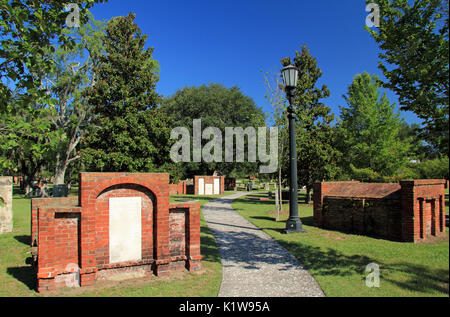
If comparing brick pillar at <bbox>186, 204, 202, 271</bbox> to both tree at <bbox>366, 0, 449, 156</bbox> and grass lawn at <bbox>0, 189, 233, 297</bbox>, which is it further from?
tree at <bbox>366, 0, 449, 156</bbox>

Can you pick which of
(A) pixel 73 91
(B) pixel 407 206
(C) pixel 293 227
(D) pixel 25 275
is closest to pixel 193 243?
(D) pixel 25 275

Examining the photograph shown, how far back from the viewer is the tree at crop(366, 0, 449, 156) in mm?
2424

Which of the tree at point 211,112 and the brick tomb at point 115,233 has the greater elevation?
the tree at point 211,112

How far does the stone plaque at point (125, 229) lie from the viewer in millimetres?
6004

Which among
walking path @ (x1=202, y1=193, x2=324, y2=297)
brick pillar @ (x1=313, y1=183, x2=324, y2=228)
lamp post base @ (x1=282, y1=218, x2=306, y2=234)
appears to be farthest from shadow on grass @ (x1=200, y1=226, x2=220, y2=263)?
brick pillar @ (x1=313, y1=183, x2=324, y2=228)

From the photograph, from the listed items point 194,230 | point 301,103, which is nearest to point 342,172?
point 301,103

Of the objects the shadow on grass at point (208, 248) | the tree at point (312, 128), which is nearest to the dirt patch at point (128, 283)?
the shadow on grass at point (208, 248)

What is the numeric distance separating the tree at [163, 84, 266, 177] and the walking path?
31.3m

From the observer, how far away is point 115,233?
602 cm

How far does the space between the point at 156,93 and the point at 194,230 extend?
68.5ft

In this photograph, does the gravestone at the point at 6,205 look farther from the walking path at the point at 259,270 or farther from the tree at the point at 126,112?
the tree at the point at 126,112

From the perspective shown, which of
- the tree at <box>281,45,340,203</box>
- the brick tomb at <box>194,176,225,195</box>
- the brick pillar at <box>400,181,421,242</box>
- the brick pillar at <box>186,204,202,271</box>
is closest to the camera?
the brick pillar at <box>186,204,202,271</box>

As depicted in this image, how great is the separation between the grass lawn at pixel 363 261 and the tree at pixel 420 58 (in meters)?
0.85

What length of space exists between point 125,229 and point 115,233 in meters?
0.22
